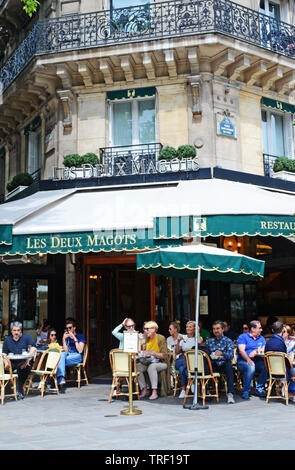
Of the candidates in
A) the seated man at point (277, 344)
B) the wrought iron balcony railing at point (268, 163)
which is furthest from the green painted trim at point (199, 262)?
the wrought iron balcony railing at point (268, 163)

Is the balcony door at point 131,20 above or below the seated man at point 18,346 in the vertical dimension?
above

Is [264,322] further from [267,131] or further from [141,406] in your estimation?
[141,406]

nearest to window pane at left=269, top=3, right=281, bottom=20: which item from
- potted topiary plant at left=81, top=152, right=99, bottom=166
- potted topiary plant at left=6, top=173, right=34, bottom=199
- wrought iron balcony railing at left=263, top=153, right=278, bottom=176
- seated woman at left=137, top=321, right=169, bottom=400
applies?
wrought iron balcony railing at left=263, top=153, right=278, bottom=176

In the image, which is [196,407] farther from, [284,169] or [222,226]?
[284,169]

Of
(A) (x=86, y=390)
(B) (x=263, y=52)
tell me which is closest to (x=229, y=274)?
(A) (x=86, y=390)

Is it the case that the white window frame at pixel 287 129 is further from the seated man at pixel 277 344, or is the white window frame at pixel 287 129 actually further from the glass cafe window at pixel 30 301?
the glass cafe window at pixel 30 301

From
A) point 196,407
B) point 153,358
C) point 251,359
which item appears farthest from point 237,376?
point 196,407

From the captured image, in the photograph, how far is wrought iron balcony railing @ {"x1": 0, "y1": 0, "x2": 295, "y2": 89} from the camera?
12453 millimetres

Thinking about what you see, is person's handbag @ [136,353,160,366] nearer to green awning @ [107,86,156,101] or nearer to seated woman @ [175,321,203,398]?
seated woman @ [175,321,203,398]

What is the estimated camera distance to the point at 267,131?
1374 centimetres

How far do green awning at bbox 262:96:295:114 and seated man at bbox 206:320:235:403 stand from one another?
270 inches

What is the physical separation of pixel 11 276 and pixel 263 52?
8.13m

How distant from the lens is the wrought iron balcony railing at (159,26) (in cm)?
1245

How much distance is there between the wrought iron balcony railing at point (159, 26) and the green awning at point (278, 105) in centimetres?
116
